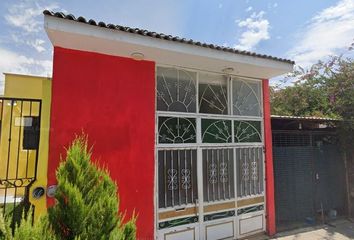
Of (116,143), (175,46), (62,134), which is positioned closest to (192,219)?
(116,143)

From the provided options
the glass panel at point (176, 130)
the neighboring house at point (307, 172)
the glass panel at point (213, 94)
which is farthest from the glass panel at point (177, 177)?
the neighboring house at point (307, 172)

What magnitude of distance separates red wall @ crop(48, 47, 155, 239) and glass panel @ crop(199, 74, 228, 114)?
1.34 metres

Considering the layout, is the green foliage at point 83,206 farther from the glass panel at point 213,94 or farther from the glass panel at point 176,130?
the glass panel at point 213,94

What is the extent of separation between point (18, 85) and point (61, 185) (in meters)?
4.02

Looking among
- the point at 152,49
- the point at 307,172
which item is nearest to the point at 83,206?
the point at 152,49

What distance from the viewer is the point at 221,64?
5750mm

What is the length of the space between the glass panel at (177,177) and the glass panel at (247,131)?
143cm

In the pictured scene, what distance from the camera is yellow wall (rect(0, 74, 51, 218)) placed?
4516mm

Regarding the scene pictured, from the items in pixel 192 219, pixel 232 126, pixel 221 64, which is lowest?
pixel 192 219

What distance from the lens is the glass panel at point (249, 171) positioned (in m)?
6.45

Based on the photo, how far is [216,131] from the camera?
6.17 metres

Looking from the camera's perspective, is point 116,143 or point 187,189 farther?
point 187,189

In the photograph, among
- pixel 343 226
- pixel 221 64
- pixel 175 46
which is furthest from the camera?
pixel 343 226

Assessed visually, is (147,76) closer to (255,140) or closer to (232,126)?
(232,126)
